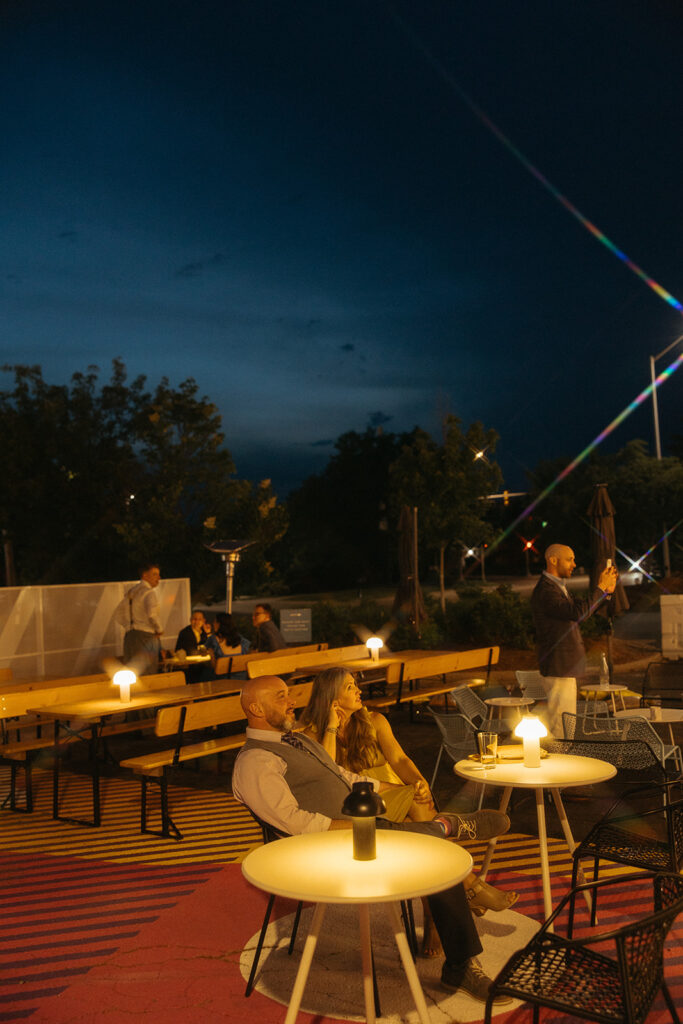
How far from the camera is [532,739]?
194 inches

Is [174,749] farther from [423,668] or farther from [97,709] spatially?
[423,668]

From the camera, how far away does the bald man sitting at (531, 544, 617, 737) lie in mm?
7254

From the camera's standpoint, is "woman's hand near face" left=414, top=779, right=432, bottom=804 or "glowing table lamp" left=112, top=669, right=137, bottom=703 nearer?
"woman's hand near face" left=414, top=779, right=432, bottom=804

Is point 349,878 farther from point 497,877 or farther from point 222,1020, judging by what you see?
point 497,877

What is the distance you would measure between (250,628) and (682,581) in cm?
1407

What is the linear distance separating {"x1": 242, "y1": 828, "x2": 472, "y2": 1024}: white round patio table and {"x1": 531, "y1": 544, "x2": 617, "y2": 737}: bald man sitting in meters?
3.76

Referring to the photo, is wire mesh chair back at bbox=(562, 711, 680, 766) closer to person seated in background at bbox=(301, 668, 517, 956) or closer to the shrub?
person seated in background at bbox=(301, 668, 517, 956)

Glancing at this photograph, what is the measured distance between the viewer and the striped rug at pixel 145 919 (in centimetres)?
404

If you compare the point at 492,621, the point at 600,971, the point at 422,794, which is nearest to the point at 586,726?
the point at 422,794

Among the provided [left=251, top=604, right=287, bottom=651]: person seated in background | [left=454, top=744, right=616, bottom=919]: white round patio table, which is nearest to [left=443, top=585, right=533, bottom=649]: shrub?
[left=251, top=604, right=287, bottom=651]: person seated in background

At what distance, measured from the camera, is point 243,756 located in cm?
421


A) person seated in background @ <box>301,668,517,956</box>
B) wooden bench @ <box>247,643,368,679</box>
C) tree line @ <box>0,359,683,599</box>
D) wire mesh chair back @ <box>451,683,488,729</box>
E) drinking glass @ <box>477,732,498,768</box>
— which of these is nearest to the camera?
person seated in background @ <box>301,668,517,956</box>

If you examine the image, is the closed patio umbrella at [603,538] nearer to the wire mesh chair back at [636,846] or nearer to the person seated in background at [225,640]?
the person seated in background at [225,640]

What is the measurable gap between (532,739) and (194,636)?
8876mm
